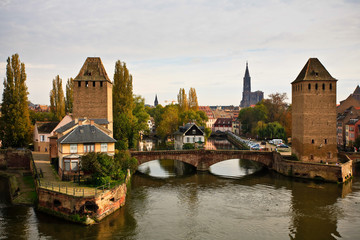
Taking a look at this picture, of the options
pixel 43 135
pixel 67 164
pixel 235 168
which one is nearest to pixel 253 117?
pixel 235 168

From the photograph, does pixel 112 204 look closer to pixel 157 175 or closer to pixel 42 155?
pixel 157 175

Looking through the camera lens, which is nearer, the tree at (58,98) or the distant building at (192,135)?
the distant building at (192,135)

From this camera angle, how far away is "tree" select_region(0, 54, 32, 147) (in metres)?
53.9

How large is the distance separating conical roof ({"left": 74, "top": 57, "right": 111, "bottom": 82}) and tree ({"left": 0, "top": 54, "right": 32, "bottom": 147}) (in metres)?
12.7

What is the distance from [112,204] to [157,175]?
19.0m

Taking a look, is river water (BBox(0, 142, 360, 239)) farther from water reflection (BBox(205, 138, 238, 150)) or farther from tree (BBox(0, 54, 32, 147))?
water reflection (BBox(205, 138, 238, 150))

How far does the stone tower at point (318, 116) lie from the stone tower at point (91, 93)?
97.9 ft

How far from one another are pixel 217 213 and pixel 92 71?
96.8ft

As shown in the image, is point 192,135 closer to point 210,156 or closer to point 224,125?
point 210,156

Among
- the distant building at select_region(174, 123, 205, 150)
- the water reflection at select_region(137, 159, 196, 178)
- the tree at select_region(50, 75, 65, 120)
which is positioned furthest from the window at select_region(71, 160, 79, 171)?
the tree at select_region(50, 75, 65, 120)

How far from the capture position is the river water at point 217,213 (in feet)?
89.5

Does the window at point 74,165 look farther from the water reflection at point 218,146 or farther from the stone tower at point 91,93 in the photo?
the water reflection at point 218,146

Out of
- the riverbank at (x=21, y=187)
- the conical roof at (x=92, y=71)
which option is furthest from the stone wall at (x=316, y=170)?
the riverbank at (x=21, y=187)

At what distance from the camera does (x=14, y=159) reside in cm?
5153
